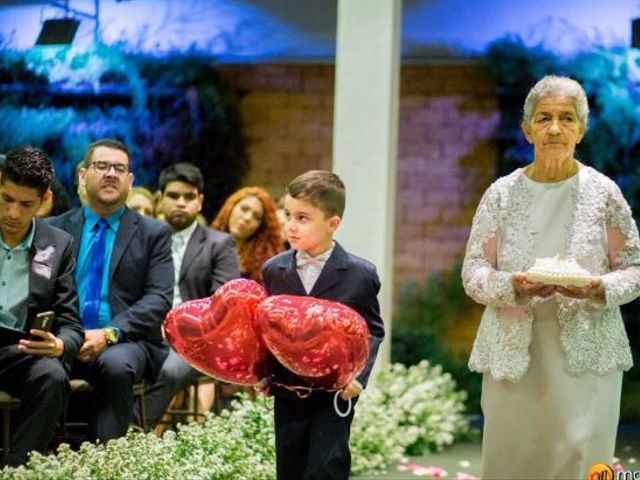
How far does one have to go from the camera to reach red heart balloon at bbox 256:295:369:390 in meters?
3.94

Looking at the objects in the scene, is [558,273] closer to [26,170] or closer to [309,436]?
[309,436]

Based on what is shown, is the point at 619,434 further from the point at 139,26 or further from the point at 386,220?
the point at 139,26

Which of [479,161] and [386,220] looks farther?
[479,161]

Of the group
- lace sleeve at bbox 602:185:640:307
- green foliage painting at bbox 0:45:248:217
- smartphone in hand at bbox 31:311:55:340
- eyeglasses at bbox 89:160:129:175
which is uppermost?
green foliage painting at bbox 0:45:248:217

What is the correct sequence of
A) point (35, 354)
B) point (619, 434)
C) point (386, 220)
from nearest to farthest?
point (35, 354) < point (386, 220) < point (619, 434)

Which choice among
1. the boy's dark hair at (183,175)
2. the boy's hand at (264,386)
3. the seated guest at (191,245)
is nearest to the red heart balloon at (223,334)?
the boy's hand at (264,386)

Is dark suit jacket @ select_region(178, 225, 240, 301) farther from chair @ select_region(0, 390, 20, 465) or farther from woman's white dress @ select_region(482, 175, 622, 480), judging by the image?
woman's white dress @ select_region(482, 175, 622, 480)

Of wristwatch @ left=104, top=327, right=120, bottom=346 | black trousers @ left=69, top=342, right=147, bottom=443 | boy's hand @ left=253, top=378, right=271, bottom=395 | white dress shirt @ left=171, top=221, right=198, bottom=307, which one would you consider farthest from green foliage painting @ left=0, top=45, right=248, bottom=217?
boy's hand @ left=253, top=378, right=271, bottom=395

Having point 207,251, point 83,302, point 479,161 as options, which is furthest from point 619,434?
point 83,302

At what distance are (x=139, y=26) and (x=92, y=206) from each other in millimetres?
3875

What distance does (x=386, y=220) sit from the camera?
7254 millimetres

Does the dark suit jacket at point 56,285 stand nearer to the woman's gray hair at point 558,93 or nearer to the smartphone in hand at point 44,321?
the smartphone in hand at point 44,321

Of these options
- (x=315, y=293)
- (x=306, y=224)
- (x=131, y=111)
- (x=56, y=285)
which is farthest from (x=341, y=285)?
(x=131, y=111)

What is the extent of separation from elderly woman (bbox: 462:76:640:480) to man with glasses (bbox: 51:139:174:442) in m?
1.92
